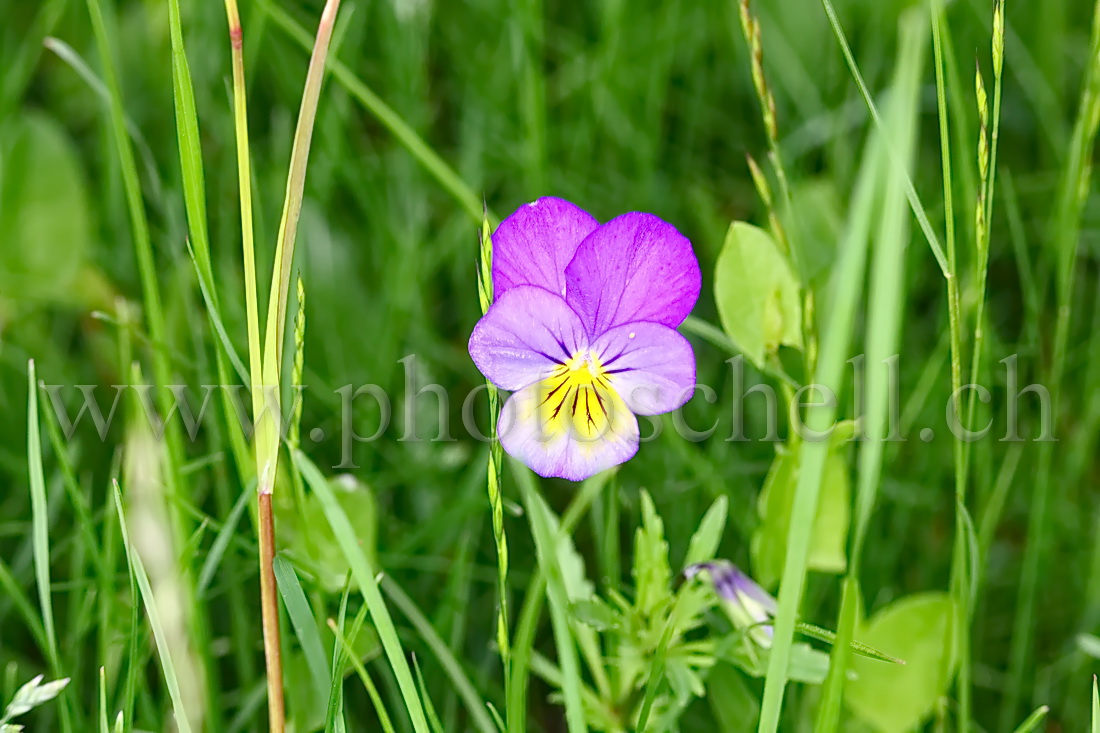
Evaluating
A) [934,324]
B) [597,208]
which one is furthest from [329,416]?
[934,324]

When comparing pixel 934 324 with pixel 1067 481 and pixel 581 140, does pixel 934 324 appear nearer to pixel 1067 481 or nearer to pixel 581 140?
pixel 1067 481

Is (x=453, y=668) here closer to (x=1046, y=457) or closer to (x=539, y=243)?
(x=539, y=243)

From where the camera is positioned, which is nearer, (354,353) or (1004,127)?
(354,353)

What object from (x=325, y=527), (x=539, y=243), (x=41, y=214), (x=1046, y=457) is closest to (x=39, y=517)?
(x=325, y=527)

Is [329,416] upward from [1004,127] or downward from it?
downward

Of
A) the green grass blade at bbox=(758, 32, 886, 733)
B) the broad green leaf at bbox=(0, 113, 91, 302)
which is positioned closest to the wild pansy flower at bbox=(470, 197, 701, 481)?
the green grass blade at bbox=(758, 32, 886, 733)

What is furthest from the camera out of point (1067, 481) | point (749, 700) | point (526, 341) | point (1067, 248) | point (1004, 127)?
point (1004, 127)
